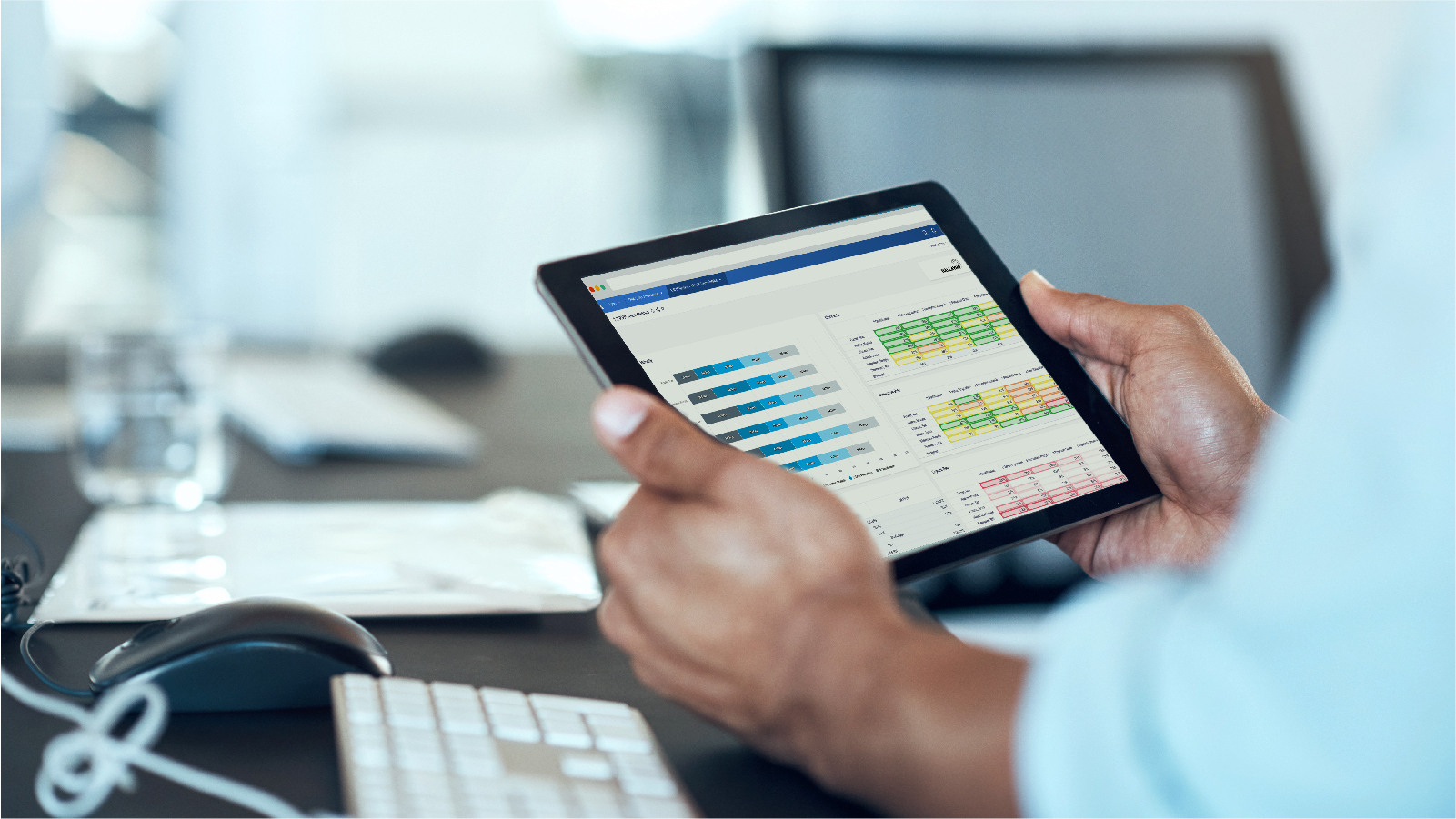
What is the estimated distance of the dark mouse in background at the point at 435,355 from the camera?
1.40 meters

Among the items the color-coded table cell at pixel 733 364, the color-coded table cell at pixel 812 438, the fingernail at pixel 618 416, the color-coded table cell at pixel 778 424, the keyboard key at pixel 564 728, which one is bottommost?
the keyboard key at pixel 564 728

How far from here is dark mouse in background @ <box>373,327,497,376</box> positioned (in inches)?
55.3

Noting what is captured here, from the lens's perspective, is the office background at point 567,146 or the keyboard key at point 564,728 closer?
the keyboard key at point 564,728

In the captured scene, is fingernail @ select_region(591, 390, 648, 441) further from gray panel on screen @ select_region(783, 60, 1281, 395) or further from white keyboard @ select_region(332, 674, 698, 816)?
gray panel on screen @ select_region(783, 60, 1281, 395)

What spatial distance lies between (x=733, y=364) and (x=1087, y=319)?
0.27 m

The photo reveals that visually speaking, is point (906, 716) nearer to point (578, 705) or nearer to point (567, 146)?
point (578, 705)

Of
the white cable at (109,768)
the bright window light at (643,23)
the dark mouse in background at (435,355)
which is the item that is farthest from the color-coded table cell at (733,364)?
the bright window light at (643,23)

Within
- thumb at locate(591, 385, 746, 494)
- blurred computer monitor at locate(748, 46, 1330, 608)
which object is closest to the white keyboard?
thumb at locate(591, 385, 746, 494)

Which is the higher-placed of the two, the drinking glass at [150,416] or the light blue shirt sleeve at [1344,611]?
the light blue shirt sleeve at [1344,611]

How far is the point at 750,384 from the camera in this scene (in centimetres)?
53

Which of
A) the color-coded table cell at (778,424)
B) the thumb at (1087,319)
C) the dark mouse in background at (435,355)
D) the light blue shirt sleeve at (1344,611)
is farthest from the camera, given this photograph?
the dark mouse in background at (435,355)

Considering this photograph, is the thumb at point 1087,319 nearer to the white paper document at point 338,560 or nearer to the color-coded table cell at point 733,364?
the color-coded table cell at point 733,364

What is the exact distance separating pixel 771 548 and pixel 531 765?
12 centimetres

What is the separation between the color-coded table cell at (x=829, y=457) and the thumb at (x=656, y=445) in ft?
0.26
